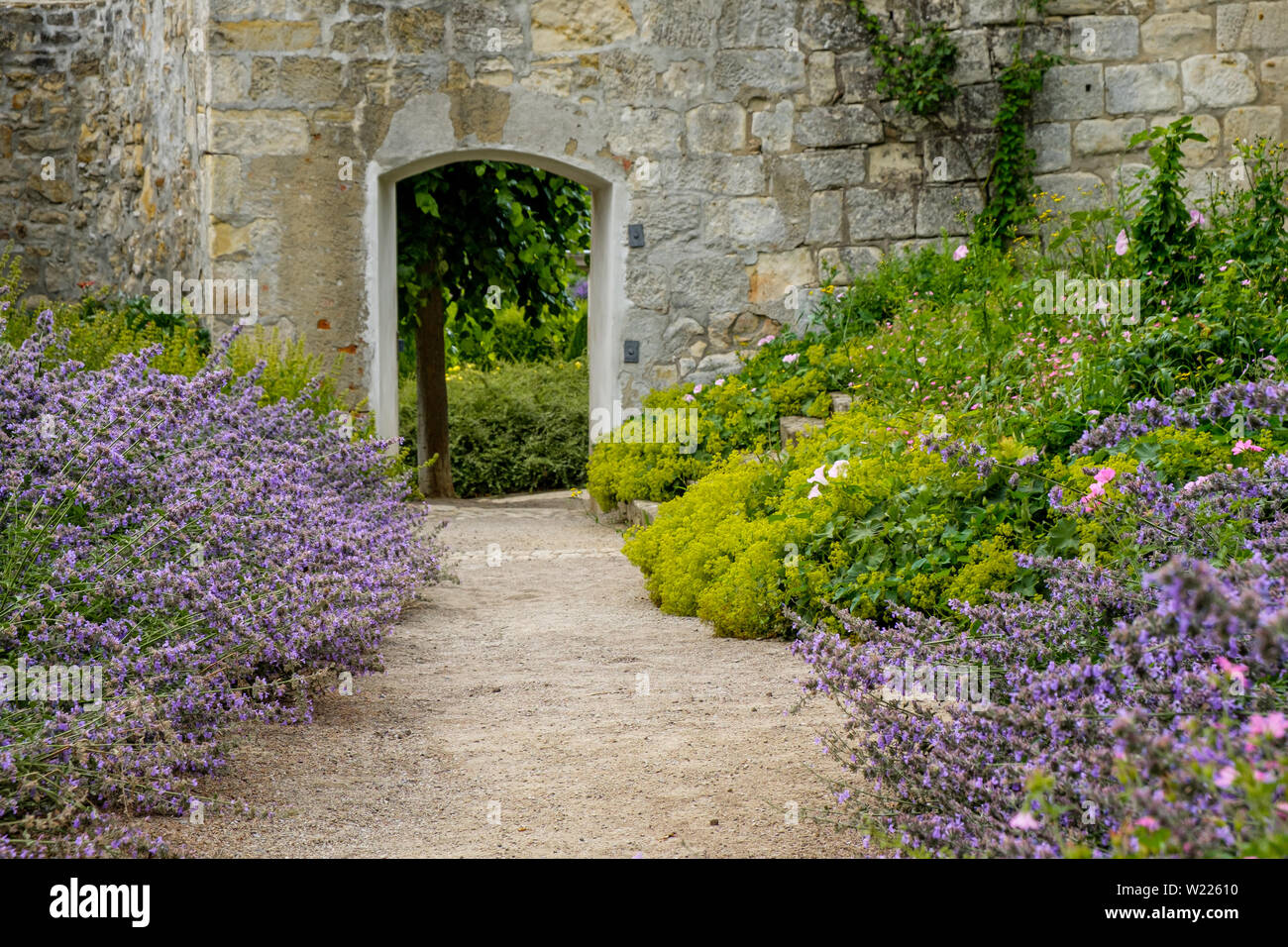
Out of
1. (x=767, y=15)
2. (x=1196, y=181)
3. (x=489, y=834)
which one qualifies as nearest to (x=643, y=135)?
(x=767, y=15)

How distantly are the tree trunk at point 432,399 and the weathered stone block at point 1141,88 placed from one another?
16.0 ft

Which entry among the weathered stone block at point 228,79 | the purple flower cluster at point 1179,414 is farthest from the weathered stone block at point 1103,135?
the weathered stone block at point 228,79

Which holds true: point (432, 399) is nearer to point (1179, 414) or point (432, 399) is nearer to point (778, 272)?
point (778, 272)

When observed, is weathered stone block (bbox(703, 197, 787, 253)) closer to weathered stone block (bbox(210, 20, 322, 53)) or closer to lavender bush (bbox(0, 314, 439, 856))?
weathered stone block (bbox(210, 20, 322, 53))

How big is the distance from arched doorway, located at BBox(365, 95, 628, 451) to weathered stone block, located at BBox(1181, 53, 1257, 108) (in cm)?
321

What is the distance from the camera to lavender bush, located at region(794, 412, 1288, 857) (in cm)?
119

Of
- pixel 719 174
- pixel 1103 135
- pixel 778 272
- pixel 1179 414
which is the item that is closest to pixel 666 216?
pixel 719 174

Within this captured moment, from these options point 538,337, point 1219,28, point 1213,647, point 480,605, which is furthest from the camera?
point 538,337

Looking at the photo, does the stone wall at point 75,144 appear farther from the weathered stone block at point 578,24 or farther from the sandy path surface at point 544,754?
the sandy path surface at point 544,754

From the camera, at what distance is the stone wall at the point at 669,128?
673 cm

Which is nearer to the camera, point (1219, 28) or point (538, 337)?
point (1219, 28)
